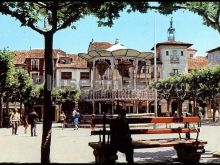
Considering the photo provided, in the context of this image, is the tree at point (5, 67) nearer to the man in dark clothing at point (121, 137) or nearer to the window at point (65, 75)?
the man in dark clothing at point (121, 137)

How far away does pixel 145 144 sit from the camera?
1105 centimetres

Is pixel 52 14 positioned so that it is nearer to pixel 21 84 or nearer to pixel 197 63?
pixel 21 84

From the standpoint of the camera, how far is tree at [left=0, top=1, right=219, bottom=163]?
10859 mm

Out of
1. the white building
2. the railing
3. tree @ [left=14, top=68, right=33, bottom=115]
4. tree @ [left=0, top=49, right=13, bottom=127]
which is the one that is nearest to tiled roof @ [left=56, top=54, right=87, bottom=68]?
tree @ [left=14, top=68, right=33, bottom=115]

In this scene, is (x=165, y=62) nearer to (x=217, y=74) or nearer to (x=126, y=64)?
(x=217, y=74)

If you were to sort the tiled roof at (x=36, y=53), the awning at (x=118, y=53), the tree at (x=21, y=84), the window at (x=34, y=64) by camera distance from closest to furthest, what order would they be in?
the awning at (x=118, y=53) < the tree at (x=21, y=84) < the window at (x=34, y=64) < the tiled roof at (x=36, y=53)

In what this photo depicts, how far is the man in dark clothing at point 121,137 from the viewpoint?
1024cm

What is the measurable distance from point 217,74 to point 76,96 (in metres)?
19.1

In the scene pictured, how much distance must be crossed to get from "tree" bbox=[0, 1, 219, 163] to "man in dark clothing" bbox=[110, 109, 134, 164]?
1.66m

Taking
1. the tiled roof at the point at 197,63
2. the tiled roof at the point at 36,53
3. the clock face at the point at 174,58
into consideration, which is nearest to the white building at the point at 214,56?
the tiled roof at the point at 197,63

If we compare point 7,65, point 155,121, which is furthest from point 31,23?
point 7,65

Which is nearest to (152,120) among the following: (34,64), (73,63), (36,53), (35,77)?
(73,63)

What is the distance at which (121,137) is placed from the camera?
33.6 feet

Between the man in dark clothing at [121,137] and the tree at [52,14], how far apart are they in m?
1.66
